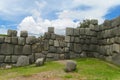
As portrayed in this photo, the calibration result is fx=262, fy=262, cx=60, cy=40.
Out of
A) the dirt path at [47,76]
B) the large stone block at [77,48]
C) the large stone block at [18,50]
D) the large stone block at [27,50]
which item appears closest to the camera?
the dirt path at [47,76]

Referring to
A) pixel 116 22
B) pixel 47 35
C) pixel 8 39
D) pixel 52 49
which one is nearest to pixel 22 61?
pixel 8 39

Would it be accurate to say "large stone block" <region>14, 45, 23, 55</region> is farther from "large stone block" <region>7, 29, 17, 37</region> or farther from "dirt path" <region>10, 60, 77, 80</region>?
"dirt path" <region>10, 60, 77, 80</region>

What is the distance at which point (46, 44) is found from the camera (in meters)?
22.5

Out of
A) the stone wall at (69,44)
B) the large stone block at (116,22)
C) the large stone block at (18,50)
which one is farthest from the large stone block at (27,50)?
the large stone block at (116,22)

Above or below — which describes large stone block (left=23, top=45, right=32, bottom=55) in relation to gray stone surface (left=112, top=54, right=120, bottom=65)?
above

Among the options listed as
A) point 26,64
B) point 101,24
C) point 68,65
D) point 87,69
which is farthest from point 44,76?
point 101,24

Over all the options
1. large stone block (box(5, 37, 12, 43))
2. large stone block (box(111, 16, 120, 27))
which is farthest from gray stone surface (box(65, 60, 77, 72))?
large stone block (box(5, 37, 12, 43))

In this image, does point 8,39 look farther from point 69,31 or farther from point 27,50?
point 69,31

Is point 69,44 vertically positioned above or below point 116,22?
below

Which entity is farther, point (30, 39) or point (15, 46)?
point (30, 39)

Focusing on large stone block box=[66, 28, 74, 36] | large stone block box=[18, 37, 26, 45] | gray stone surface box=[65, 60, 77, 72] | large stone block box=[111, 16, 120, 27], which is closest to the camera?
gray stone surface box=[65, 60, 77, 72]

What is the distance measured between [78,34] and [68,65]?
7.45m

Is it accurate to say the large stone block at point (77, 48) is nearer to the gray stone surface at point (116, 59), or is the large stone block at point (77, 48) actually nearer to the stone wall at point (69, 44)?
the stone wall at point (69, 44)

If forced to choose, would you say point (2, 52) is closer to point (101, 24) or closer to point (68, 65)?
point (68, 65)
